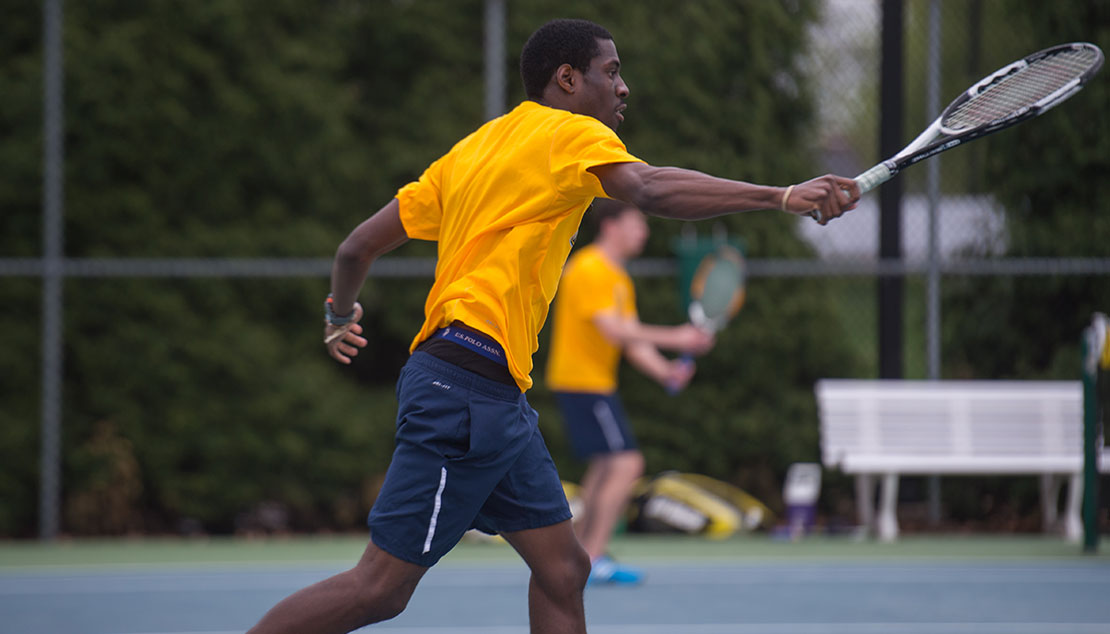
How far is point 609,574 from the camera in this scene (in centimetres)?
632

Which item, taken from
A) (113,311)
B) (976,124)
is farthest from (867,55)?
(976,124)

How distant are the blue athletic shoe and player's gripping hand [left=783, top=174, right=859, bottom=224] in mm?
3862

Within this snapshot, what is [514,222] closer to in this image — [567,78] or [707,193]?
[567,78]

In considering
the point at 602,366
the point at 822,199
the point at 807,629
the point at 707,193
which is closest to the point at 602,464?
the point at 602,366

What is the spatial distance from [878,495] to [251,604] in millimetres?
5011

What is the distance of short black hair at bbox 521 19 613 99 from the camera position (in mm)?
3193

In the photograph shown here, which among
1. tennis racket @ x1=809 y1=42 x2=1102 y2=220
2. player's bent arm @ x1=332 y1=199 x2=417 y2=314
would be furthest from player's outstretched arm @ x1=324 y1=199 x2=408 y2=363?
tennis racket @ x1=809 y1=42 x2=1102 y2=220

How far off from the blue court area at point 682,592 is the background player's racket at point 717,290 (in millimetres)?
1414

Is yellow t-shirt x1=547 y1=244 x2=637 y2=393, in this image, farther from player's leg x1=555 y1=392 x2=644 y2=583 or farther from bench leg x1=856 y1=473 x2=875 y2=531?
bench leg x1=856 y1=473 x2=875 y2=531

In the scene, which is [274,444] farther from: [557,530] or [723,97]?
[557,530]

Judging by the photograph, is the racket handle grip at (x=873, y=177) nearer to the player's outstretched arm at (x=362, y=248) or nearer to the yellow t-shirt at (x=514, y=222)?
the yellow t-shirt at (x=514, y=222)

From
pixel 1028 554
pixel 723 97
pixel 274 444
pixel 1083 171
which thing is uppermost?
pixel 723 97

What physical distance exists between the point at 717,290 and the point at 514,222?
525cm

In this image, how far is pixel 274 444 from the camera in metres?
8.67
